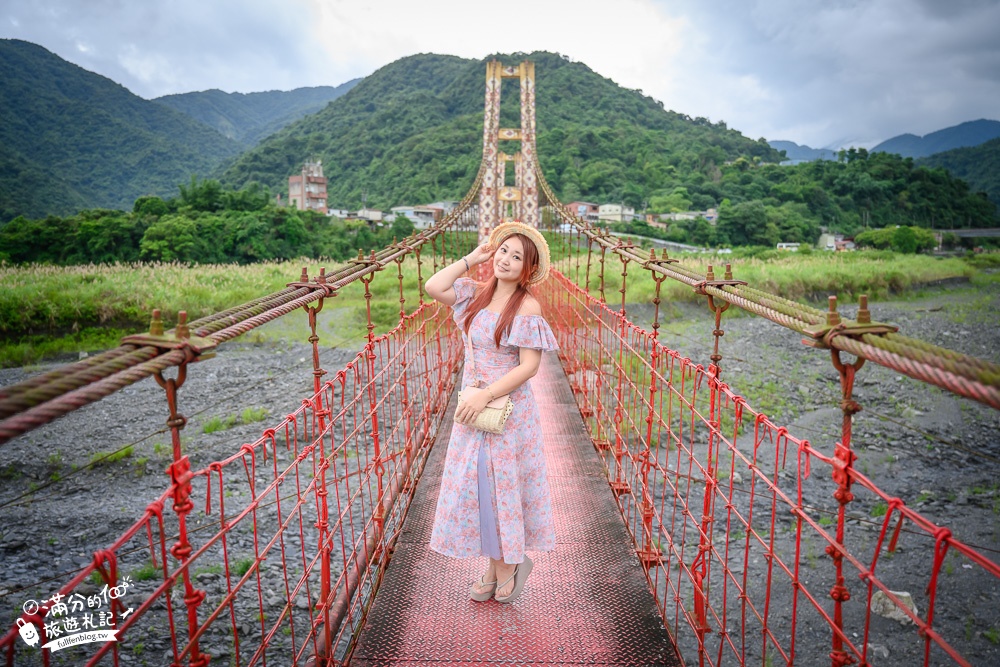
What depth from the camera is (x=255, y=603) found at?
3.88 m

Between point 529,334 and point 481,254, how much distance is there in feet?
1.03

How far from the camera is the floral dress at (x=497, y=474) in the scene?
143 cm

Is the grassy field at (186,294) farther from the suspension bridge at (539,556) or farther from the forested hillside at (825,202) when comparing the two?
the forested hillside at (825,202)

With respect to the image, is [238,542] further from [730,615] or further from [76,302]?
[76,302]

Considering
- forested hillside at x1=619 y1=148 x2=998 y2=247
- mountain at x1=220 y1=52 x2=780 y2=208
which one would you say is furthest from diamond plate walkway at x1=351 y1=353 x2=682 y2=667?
mountain at x1=220 y1=52 x2=780 y2=208

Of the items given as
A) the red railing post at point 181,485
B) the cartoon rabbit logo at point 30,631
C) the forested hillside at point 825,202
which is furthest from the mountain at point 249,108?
the red railing post at point 181,485

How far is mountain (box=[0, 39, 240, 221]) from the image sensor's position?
25891mm

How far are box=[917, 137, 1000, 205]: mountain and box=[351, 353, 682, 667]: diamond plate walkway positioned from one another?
3377 cm

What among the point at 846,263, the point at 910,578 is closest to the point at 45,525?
the point at 910,578

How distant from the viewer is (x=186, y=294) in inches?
451

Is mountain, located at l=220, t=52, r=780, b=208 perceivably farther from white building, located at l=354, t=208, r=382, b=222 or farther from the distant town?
white building, located at l=354, t=208, r=382, b=222

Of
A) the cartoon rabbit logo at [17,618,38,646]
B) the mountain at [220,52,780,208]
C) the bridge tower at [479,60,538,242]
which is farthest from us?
the mountain at [220,52,780,208]

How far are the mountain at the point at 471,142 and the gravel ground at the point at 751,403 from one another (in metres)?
16.0

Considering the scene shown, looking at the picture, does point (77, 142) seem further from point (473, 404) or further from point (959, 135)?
point (959, 135)
